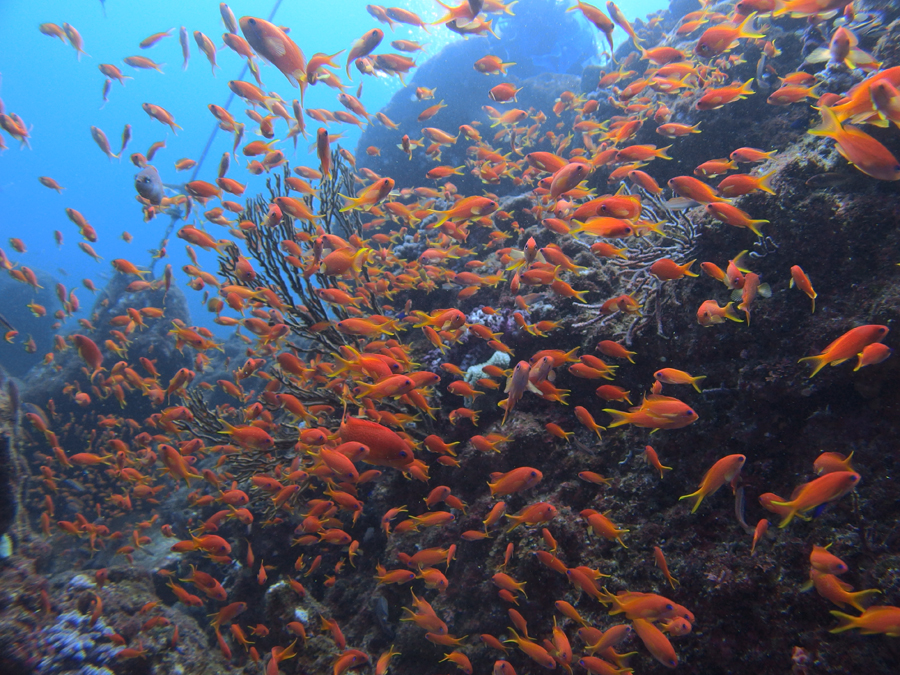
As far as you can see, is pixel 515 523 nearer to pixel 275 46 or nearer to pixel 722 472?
pixel 722 472

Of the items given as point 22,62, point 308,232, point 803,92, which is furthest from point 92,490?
point 22,62

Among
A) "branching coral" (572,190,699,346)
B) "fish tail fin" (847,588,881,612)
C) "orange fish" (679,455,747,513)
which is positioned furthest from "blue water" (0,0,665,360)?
"fish tail fin" (847,588,881,612)

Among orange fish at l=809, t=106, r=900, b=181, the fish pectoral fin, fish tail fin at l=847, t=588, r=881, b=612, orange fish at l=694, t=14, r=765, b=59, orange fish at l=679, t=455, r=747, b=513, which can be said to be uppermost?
the fish pectoral fin

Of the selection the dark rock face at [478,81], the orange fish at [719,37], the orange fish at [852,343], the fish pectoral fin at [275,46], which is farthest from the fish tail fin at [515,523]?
the dark rock face at [478,81]

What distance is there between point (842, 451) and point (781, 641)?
4.31ft

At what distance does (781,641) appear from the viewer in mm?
2086

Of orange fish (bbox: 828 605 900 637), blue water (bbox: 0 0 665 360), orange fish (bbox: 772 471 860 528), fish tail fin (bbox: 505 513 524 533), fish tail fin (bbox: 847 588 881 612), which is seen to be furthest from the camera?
blue water (bbox: 0 0 665 360)

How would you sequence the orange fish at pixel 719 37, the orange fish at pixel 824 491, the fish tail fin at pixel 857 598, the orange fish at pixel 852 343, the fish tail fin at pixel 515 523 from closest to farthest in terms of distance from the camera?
1. the fish tail fin at pixel 857 598
2. the orange fish at pixel 824 491
3. the orange fish at pixel 852 343
4. the fish tail fin at pixel 515 523
5. the orange fish at pixel 719 37

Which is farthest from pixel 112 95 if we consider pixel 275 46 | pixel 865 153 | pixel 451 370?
pixel 865 153

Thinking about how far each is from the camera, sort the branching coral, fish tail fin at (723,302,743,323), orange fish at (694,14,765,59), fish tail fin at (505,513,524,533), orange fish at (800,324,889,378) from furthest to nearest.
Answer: orange fish at (694,14,765,59) < the branching coral < fish tail fin at (505,513,524,533) < fish tail fin at (723,302,743,323) < orange fish at (800,324,889,378)

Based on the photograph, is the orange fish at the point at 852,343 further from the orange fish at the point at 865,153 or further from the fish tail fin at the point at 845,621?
the fish tail fin at the point at 845,621

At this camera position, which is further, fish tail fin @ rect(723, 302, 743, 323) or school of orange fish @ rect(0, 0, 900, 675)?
fish tail fin @ rect(723, 302, 743, 323)

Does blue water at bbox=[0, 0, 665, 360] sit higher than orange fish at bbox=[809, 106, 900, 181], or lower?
higher

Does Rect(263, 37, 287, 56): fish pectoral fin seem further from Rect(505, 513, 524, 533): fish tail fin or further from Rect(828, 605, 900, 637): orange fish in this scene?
Rect(828, 605, 900, 637): orange fish
